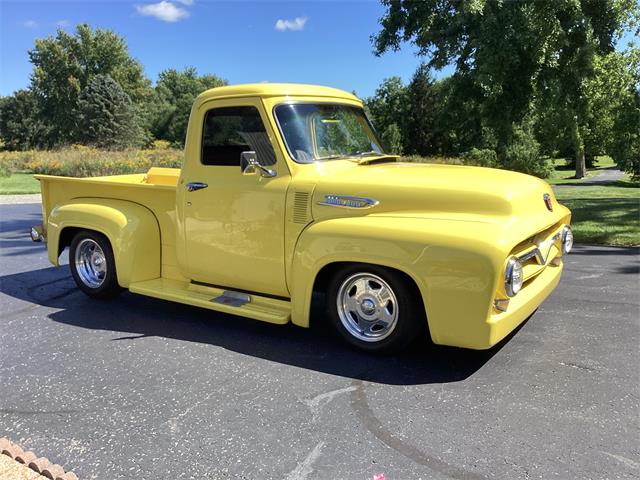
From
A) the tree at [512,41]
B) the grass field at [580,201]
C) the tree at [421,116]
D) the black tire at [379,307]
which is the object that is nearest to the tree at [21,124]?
the grass field at [580,201]

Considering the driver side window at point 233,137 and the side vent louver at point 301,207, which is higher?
the driver side window at point 233,137

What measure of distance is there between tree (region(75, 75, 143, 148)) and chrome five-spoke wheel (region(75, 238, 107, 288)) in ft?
161

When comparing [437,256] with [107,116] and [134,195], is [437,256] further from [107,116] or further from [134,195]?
[107,116]

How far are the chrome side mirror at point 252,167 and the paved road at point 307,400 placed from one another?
142cm

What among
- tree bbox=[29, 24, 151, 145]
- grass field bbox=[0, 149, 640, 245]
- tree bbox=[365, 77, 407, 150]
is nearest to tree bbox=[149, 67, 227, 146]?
tree bbox=[29, 24, 151, 145]

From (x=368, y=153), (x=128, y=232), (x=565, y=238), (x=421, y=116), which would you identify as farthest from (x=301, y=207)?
(x=421, y=116)

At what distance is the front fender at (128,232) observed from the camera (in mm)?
5137

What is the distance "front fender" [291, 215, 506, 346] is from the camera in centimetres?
340

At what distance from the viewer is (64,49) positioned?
218ft

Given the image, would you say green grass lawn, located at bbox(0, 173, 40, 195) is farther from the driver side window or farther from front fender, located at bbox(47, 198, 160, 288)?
the driver side window

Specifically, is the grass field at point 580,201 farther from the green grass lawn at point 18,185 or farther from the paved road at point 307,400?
the paved road at point 307,400

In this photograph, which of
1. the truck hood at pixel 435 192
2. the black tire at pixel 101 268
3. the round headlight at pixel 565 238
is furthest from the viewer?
the black tire at pixel 101 268

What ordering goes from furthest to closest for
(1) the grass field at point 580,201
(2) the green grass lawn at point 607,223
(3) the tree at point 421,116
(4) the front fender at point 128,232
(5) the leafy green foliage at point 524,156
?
(3) the tree at point 421,116
(5) the leafy green foliage at point 524,156
(1) the grass field at point 580,201
(2) the green grass lawn at point 607,223
(4) the front fender at point 128,232

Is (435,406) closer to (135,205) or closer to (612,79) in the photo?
(135,205)
